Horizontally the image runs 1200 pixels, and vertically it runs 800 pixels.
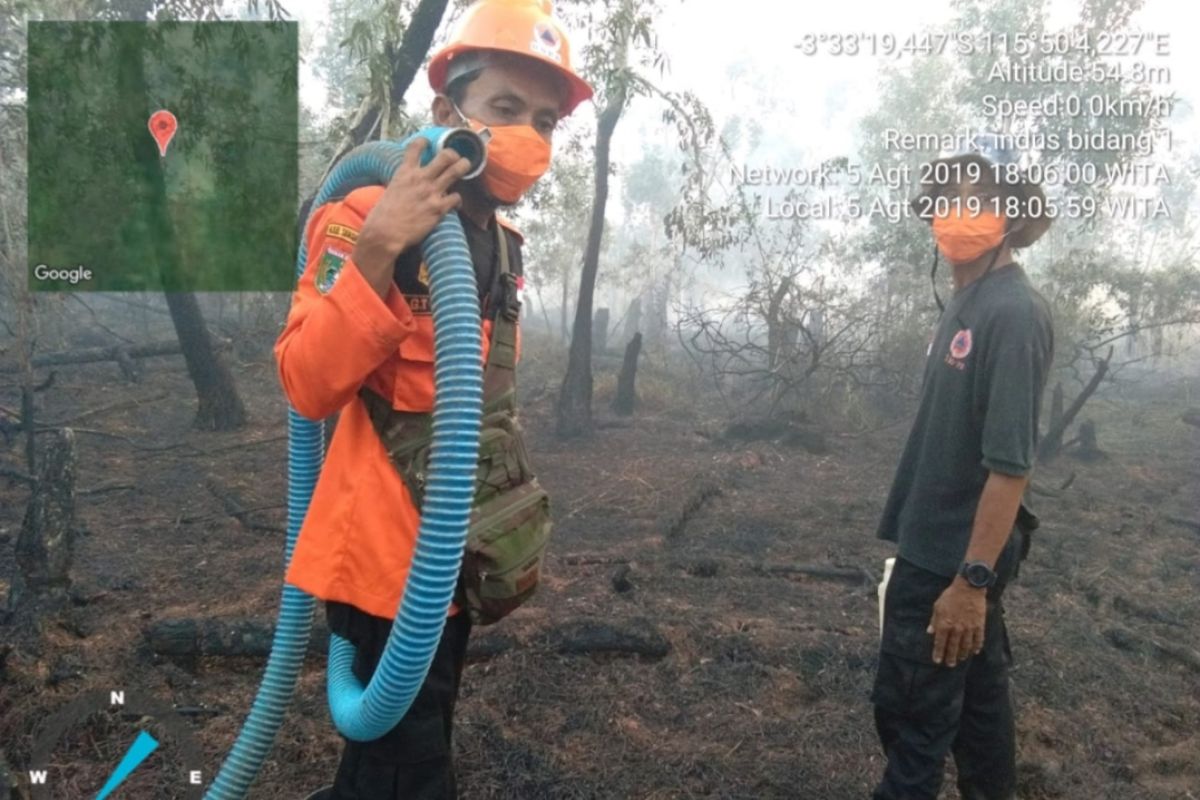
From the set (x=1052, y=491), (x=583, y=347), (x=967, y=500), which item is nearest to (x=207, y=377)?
(x=583, y=347)

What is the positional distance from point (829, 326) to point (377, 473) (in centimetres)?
1081

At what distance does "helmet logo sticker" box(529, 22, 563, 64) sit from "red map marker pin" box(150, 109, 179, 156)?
720 cm

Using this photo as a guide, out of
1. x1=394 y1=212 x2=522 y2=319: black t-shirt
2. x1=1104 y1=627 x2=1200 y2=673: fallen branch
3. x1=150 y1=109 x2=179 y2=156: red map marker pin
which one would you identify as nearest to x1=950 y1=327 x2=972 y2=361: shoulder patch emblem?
x1=394 y1=212 x2=522 y2=319: black t-shirt

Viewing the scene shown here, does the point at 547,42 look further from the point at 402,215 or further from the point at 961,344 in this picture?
the point at 961,344

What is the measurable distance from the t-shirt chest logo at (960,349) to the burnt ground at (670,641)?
1.65 meters

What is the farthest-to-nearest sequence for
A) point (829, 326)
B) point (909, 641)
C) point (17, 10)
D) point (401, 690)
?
point (829, 326) < point (17, 10) < point (909, 641) < point (401, 690)

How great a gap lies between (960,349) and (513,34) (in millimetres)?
1474

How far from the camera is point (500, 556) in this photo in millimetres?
1581

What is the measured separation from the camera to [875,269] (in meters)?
17.0

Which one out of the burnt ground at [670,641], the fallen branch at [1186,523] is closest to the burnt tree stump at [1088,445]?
the burnt ground at [670,641]

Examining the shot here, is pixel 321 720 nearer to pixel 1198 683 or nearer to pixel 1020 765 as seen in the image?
pixel 1020 765

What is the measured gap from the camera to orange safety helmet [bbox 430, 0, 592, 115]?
1663 millimetres

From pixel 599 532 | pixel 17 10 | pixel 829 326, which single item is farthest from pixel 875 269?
pixel 17 10

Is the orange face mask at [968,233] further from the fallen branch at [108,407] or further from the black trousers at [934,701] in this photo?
the fallen branch at [108,407]
